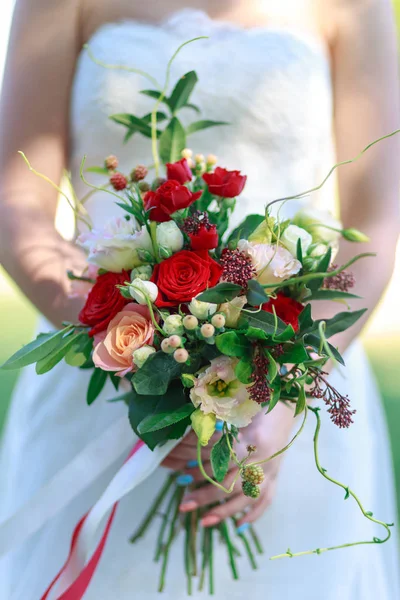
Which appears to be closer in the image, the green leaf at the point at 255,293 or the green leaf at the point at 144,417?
the green leaf at the point at 255,293

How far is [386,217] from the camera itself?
3.96 feet

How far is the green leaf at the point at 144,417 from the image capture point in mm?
798

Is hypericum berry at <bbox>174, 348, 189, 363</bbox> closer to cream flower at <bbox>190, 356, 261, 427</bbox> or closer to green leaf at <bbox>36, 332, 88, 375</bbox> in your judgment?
cream flower at <bbox>190, 356, 261, 427</bbox>

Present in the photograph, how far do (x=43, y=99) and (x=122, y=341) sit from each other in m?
0.77

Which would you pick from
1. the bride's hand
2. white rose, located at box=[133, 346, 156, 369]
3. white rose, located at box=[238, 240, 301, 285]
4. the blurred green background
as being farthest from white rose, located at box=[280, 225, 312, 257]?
the blurred green background

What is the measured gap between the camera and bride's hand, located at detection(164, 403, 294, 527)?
983mm

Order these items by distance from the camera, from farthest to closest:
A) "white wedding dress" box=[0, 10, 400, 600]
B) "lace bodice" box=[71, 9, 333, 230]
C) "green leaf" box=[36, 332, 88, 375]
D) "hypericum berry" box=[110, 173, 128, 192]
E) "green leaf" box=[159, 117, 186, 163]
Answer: "lace bodice" box=[71, 9, 333, 230], "white wedding dress" box=[0, 10, 400, 600], "green leaf" box=[159, 117, 186, 163], "hypericum berry" box=[110, 173, 128, 192], "green leaf" box=[36, 332, 88, 375]

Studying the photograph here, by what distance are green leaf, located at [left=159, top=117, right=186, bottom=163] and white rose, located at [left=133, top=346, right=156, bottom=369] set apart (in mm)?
426

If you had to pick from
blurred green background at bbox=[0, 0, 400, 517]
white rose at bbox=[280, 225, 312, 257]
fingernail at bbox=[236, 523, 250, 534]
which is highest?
white rose at bbox=[280, 225, 312, 257]

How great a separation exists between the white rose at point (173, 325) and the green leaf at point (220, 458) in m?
0.14

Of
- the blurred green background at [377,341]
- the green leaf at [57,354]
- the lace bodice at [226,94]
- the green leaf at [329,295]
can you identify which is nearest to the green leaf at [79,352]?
the green leaf at [57,354]

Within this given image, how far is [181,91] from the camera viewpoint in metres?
1.04

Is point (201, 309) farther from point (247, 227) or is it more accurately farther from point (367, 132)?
point (367, 132)

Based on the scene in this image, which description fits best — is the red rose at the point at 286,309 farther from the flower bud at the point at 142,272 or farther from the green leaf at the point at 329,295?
the flower bud at the point at 142,272
